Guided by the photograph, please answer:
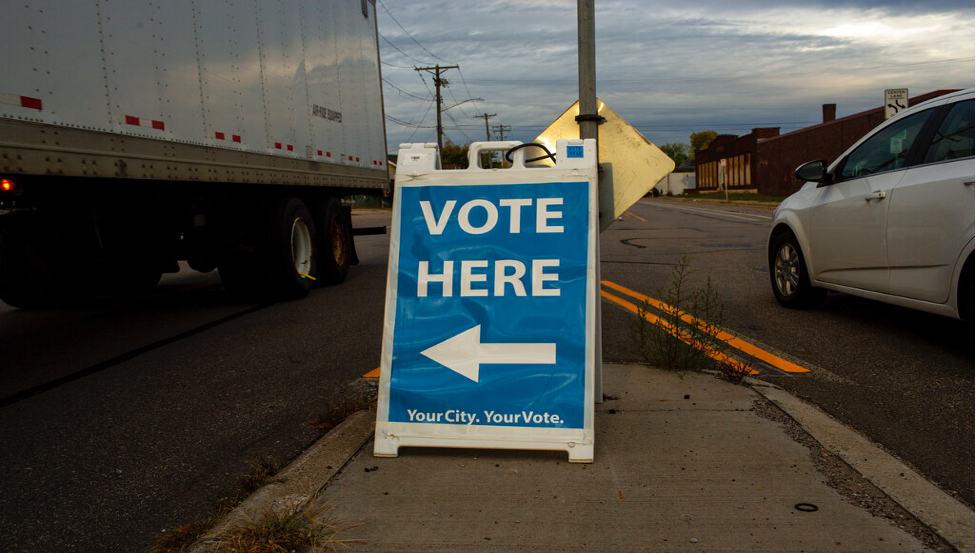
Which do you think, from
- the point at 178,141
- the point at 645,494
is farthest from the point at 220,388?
the point at 645,494

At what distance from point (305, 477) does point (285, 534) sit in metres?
0.65

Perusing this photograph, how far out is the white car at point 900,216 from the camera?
4.73 meters

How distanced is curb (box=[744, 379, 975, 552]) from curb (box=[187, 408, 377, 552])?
2.30 metres

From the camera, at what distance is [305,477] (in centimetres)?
339

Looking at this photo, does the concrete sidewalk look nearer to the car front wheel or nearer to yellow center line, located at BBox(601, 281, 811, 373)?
yellow center line, located at BBox(601, 281, 811, 373)

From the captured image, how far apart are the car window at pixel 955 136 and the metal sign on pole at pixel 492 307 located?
103 inches

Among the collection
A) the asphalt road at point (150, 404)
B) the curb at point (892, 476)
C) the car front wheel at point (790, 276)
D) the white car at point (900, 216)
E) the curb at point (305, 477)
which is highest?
the white car at point (900, 216)

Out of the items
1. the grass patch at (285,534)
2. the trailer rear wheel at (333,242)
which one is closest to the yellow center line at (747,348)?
the grass patch at (285,534)

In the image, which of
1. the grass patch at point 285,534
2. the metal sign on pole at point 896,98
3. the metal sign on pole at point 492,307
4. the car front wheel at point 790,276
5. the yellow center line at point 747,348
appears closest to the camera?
the grass patch at point 285,534

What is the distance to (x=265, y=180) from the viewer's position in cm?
859

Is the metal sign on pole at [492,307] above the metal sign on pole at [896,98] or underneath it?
underneath

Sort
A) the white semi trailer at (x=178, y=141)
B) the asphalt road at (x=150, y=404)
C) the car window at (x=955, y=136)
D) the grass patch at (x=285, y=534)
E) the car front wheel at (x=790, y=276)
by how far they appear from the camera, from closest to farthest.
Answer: the grass patch at (x=285, y=534), the asphalt road at (x=150, y=404), the car window at (x=955, y=136), the white semi trailer at (x=178, y=141), the car front wheel at (x=790, y=276)

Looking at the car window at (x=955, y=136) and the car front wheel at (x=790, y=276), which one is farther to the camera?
the car front wheel at (x=790, y=276)

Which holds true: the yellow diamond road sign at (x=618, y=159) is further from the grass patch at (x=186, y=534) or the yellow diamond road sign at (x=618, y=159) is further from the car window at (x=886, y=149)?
the grass patch at (x=186, y=534)
